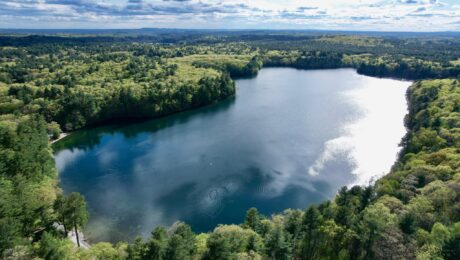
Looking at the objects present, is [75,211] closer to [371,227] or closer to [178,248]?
[178,248]

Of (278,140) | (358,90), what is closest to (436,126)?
(278,140)

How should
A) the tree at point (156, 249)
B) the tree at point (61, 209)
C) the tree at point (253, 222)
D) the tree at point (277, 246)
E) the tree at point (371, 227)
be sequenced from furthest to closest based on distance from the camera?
the tree at point (61, 209)
the tree at point (253, 222)
the tree at point (371, 227)
the tree at point (277, 246)
the tree at point (156, 249)

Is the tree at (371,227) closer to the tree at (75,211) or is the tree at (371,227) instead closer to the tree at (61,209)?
the tree at (75,211)

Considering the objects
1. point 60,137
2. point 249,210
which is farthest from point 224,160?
point 60,137

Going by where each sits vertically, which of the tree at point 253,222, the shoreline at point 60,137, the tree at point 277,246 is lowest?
the shoreline at point 60,137

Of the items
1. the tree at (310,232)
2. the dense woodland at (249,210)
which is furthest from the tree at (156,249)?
the tree at (310,232)

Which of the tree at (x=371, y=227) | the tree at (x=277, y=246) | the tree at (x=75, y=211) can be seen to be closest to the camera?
the tree at (x=277, y=246)

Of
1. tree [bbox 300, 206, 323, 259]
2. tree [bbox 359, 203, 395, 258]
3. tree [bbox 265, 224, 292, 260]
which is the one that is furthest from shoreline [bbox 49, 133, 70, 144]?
tree [bbox 359, 203, 395, 258]

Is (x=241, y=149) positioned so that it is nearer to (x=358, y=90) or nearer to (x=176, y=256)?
(x=176, y=256)
